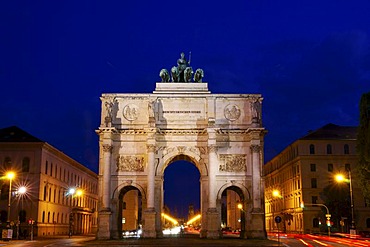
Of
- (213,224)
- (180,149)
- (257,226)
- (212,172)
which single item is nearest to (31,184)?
(180,149)

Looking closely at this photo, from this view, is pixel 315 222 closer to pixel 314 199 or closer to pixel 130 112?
pixel 314 199

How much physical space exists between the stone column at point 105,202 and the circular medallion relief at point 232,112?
33.7ft

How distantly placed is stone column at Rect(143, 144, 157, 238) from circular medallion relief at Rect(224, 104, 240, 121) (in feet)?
23.2

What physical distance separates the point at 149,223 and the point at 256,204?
29.2 feet

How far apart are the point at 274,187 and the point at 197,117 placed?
48153mm

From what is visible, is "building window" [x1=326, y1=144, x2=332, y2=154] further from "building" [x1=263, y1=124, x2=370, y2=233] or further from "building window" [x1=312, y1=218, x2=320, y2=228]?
"building window" [x1=312, y1=218, x2=320, y2=228]

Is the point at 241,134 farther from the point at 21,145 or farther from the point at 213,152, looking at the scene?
the point at 21,145

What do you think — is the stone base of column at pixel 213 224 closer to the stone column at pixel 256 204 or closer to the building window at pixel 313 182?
the stone column at pixel 256 204

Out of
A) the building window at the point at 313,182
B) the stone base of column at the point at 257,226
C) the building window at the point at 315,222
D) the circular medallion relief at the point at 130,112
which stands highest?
the circular medallion relief at the point at 130,112

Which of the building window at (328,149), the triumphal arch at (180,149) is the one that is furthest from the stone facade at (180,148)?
the building window at (328,149)

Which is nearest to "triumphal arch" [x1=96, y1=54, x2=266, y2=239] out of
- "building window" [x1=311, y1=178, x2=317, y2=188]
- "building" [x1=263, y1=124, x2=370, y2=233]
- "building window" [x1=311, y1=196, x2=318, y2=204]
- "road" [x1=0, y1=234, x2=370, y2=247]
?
"road" [x1=0, y1=234, x2=370, y2=247]

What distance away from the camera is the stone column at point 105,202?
Answer: 41.3 meters

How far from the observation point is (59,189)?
63531 millimetres

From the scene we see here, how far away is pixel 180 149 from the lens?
43.7 meters
